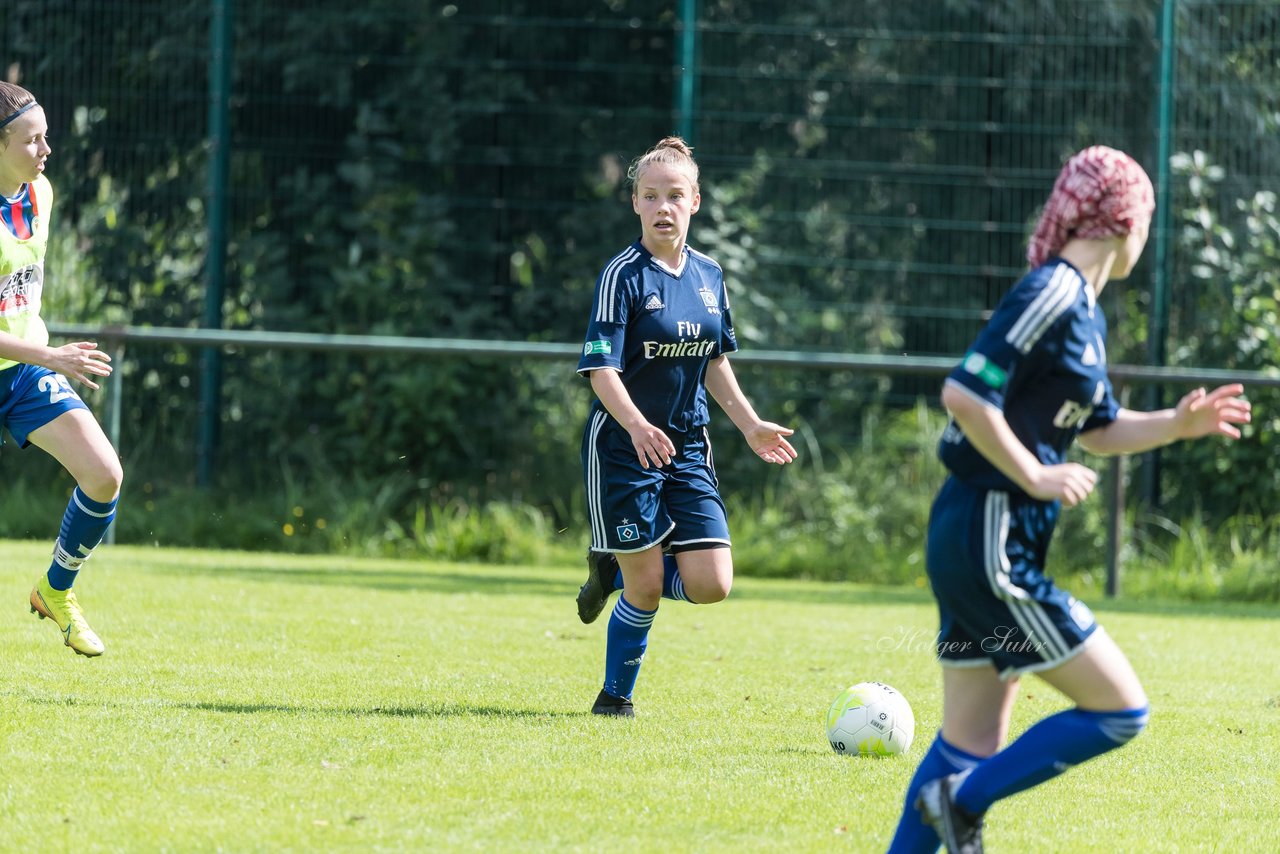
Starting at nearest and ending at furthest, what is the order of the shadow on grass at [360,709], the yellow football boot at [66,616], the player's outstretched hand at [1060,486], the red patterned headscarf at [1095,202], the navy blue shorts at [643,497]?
the player's outstretched hand at [1060,486] → the red patterned headscarf at [1095,202] → the shadow on grass at [360,709] → the navy blue shorts at [643,497] → the yellow football boot at [66,616]

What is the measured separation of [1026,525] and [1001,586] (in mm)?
167

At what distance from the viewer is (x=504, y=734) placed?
5168 millimetres

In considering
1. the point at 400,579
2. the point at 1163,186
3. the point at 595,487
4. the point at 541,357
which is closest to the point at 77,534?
the point at 595,487

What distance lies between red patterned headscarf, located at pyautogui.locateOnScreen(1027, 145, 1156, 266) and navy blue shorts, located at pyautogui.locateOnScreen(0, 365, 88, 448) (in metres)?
3.79

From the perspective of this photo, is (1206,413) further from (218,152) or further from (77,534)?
(218,152)

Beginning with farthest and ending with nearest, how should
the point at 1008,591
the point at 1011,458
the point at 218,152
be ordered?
the point at 218,152
the point at 1008,591
the point at 1011,458

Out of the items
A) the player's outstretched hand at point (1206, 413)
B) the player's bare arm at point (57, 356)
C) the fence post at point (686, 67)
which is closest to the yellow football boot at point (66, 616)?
the player's bare arm at point (57, 356)

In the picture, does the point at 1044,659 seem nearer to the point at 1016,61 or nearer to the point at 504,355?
the point at 504,355

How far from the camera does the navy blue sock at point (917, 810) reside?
3598 mm

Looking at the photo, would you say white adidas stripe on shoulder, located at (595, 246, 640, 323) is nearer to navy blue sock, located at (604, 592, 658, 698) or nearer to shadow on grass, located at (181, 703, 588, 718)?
navy blue sock, located at (604, 592, 658, 698)

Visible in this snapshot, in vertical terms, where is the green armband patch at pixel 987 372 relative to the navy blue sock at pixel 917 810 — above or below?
→ above

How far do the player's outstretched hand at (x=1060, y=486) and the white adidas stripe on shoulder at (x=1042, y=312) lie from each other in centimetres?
26

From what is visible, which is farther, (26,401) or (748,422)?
(26,401)

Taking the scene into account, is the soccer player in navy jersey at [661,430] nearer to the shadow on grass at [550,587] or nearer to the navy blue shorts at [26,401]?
the navy blue shorts at [26,401]
